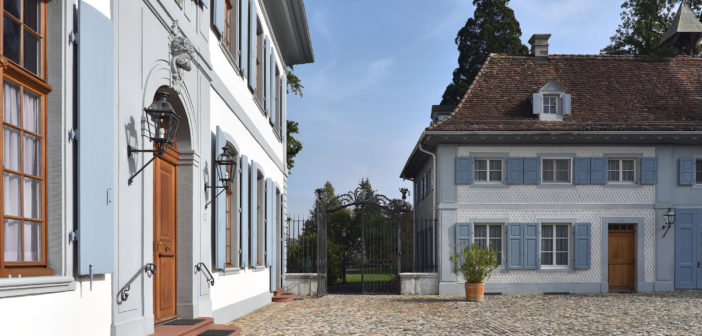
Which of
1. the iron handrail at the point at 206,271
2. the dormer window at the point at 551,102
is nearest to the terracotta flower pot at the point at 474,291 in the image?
the dormer window at the point at 551,102

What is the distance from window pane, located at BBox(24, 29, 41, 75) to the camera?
4.15 metres

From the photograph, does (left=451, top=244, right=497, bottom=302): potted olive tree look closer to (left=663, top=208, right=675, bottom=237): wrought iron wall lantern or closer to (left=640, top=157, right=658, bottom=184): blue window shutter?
(left=640, top=157, right=658, bottom=184): blue window shutter

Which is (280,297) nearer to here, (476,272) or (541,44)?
(476,272)

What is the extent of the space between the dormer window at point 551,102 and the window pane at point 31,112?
17633mm

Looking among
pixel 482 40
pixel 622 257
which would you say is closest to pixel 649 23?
pixel 482 40

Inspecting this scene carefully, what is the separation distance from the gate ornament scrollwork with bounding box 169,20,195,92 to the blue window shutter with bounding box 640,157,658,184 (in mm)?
15926

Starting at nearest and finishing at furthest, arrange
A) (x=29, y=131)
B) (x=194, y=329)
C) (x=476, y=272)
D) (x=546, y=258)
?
(x=29, y=131) → (x=194, y=329) → (x=476, y=272) → (x=546, y=258)

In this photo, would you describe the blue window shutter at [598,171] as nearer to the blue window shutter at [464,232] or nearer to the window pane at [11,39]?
the blue window shutter at [464,232]

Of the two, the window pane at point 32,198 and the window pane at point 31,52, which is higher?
the window pane at point 31,52

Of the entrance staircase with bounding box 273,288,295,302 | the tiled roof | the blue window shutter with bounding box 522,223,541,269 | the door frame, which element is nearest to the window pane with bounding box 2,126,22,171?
the entrance staircase with bounding box 273,288,295,302

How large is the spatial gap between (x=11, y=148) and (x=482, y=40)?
1200 inches

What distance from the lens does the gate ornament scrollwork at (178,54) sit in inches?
283

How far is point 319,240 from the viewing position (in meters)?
18.9

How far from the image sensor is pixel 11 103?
3953mm
